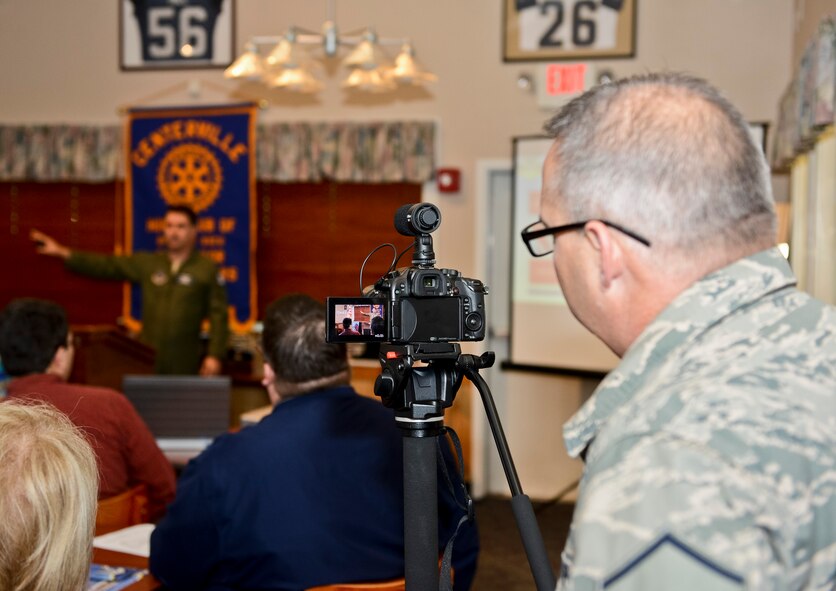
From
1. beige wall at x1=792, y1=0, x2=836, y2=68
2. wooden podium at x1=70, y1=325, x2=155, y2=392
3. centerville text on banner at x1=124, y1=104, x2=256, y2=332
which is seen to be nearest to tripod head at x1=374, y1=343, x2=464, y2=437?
beige wall at x1=792, y1=0, x2=836, y2=68

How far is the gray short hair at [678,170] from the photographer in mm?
926

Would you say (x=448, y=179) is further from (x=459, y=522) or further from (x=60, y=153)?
(x=459, y=522)

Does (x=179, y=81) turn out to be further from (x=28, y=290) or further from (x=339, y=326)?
(x=339, y=326)

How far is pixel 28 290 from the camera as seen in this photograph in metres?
6.89

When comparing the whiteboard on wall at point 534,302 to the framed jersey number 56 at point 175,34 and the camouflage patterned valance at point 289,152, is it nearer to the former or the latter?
the camouflage patterned valance at point 289,152

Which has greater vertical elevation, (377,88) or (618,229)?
(377,88)

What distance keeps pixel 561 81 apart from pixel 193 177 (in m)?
2.63

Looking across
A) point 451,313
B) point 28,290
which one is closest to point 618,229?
Result: point 451,313

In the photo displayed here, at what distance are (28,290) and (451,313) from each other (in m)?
6.25

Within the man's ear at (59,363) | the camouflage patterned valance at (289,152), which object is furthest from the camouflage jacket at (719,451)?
the camouflage patterned valance at (289,152)

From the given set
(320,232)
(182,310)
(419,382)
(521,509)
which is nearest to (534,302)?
(320,232)

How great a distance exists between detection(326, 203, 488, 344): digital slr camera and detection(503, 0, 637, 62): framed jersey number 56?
16.2 ft

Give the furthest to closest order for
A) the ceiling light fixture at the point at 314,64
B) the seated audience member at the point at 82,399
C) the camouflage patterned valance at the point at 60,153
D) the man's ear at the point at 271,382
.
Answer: the camouflage patterned valance at the point at 60,153, the ceiling light fixture at the point at 314,64, the seated audience member at the point at 82,399, the man's ear at the point at 271,382

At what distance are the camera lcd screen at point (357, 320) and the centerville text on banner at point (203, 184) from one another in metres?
5.09
